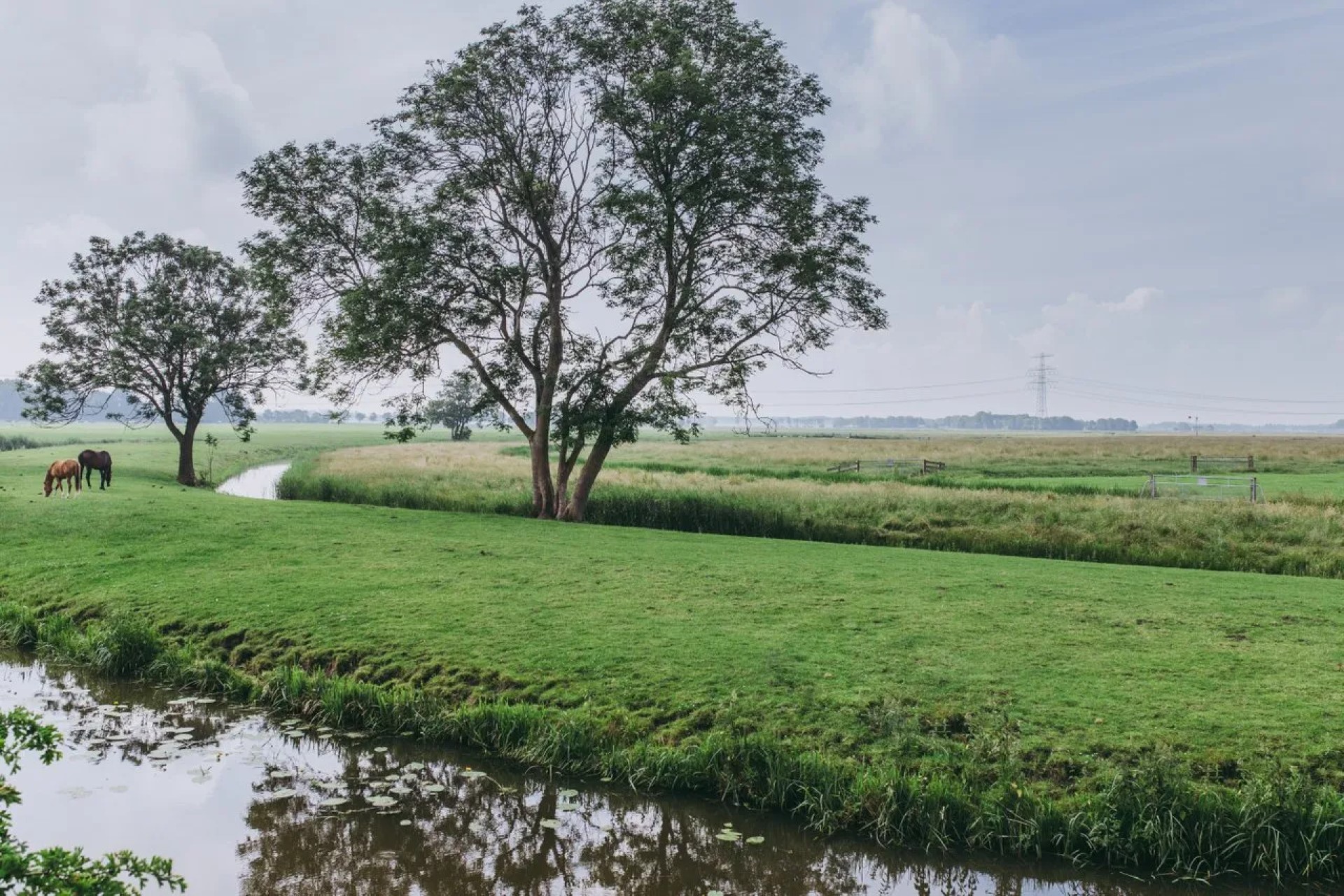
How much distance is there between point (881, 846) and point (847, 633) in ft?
18.0

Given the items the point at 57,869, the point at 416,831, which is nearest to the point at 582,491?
the point at 416,831

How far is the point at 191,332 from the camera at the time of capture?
42312mm

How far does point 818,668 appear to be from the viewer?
12.4 m

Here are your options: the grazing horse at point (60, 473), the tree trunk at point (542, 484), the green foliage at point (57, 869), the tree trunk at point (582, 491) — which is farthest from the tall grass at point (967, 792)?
the grazing horse at point (60, 473)

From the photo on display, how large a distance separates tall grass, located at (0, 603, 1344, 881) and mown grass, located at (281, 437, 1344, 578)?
1909 centimetres

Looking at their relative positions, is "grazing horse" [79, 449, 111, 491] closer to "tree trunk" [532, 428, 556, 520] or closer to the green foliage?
"tree trunk" [532, 428, 556, 520]

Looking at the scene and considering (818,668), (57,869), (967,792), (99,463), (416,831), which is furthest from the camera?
(99,463)

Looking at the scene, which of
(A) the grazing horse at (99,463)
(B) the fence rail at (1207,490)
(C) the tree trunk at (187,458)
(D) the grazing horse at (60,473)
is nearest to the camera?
(D) the grazing horse at (60,473)

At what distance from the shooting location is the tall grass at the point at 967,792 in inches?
336

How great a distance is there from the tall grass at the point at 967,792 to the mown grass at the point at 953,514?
19.1 m

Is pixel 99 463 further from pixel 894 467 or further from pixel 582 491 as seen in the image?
pixel 894 467

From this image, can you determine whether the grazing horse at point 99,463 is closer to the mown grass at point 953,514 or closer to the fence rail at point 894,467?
the mown grass at point 953,514

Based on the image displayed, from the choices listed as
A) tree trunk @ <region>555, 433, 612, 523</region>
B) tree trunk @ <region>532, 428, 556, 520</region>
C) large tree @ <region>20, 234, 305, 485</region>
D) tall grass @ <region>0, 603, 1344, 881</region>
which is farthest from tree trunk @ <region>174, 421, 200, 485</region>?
tall grass @ <region>0, 603, 1344, 881</region>

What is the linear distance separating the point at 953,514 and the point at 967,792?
961 inches
